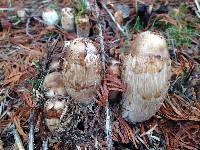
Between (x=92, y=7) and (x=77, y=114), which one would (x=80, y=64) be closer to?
(x=77, y=114)

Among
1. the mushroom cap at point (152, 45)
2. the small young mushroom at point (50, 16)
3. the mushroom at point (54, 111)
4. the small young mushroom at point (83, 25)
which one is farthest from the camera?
the small young mushroom at point (50, 16)

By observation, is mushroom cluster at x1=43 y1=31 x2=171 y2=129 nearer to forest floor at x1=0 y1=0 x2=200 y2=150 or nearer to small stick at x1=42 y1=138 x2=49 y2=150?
forest floor at x1=0 y1=0 x2=200 y2=150

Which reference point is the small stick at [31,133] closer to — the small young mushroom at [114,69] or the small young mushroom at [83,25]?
the small young mushroom at [114,69]

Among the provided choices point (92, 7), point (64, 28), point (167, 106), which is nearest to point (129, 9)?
point (92, 7)

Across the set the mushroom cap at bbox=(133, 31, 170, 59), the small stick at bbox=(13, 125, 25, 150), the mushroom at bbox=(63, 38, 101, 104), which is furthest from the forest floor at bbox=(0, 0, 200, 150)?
the mushroom cap at bbox=(133, 31, 170, 59)

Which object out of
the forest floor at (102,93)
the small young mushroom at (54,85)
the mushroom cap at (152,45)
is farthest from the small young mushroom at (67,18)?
the mushroom cap at (152,45)
